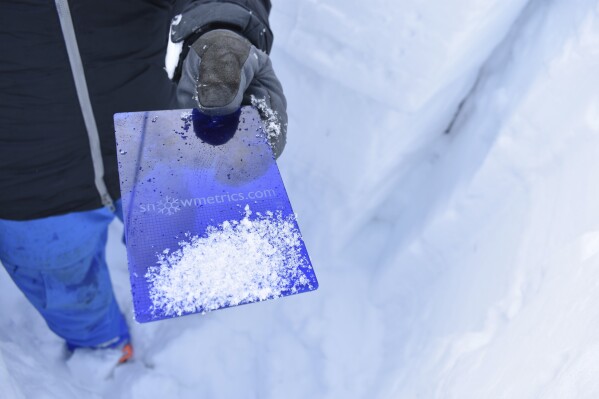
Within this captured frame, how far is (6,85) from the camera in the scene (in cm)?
82

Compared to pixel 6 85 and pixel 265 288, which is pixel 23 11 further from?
pixel 265 288

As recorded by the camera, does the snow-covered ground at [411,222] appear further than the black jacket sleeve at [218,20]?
Yes

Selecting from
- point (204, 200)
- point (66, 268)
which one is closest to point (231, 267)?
point (204, 200)

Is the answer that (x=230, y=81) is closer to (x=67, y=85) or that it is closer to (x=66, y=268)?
(x=67, y=85)

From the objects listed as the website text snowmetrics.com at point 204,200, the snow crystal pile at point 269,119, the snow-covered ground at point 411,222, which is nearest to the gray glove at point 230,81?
the snow crystal pile at point 269,119

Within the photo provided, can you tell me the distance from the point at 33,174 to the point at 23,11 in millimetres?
321

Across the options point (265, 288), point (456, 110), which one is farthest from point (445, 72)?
point (265, 288)

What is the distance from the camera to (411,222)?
1.40 meters

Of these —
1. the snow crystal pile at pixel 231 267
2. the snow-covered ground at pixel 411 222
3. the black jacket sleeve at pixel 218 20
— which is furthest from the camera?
the snow-covered ground at pixel 411 222

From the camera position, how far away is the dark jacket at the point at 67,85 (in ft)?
2.59

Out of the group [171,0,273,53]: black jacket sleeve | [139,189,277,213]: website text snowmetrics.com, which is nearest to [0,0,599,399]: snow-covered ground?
[171,0,273,53]: black jacket sleeve

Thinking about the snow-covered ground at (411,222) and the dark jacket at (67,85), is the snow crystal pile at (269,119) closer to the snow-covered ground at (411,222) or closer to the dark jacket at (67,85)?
the dark jacket at (67,85)

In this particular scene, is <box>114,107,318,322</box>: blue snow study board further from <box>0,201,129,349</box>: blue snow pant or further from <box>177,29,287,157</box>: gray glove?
<box>0,201,129,349</box>: blue snow pant

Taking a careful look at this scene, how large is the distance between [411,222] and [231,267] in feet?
3.00
